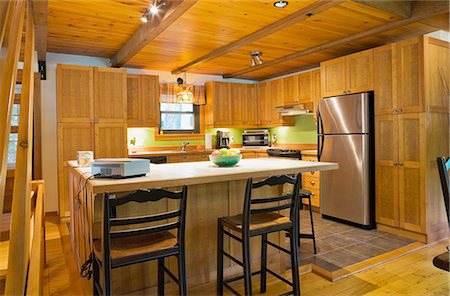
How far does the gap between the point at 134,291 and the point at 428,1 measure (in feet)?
12.5

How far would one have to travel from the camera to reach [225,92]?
19.9 feet

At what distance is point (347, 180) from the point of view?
4.05m

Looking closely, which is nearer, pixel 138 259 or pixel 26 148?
pixel 26 148

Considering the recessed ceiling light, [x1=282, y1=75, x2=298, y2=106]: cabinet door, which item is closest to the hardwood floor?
the recessed ceiling light

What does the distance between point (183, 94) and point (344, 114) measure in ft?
9.04

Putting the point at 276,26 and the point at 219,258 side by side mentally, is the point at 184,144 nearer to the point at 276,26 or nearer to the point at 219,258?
the point at 276,26

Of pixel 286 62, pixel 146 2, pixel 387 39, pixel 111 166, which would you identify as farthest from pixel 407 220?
pixel 146 2

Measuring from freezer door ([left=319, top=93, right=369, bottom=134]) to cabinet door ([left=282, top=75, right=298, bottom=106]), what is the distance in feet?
3.51

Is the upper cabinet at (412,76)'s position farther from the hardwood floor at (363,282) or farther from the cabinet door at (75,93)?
the cabinet door at (75,93)

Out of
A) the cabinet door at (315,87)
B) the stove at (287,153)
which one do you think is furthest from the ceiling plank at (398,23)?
the stove at (287,153)

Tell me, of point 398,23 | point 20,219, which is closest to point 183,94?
point 398,23

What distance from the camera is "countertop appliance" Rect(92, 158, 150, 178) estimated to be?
193 centimetres

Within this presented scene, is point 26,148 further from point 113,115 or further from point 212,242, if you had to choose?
point 113,115

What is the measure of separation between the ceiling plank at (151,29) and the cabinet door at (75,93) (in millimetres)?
537
